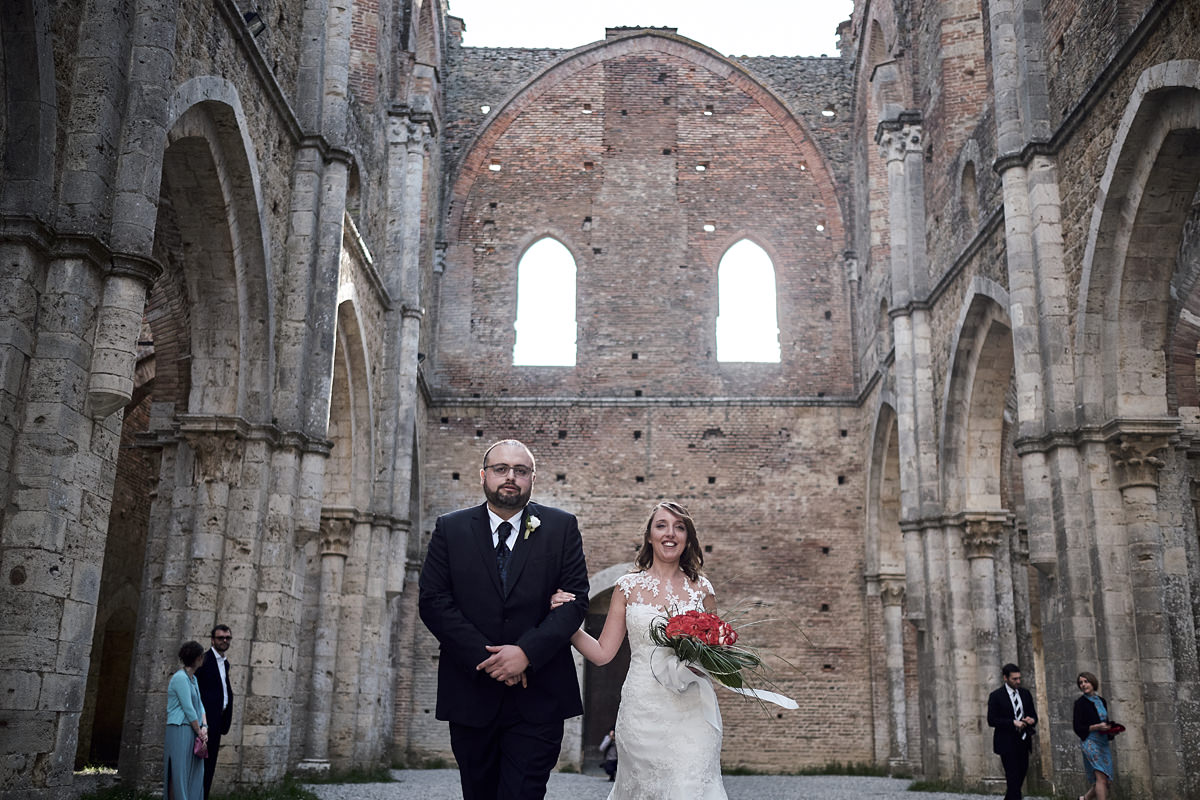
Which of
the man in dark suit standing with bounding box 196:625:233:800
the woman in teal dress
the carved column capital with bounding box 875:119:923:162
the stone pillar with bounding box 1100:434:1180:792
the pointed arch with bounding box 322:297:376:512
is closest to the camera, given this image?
the woman in teal dress

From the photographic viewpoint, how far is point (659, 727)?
4.59m

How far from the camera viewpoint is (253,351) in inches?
434

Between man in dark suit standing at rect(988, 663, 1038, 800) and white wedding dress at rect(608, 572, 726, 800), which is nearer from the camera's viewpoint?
white wedding dress at rect(608, 572, 726, 800)

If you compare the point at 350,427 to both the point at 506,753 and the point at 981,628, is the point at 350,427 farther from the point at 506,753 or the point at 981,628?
→ the point at 506,753

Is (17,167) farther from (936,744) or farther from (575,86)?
(575,86)

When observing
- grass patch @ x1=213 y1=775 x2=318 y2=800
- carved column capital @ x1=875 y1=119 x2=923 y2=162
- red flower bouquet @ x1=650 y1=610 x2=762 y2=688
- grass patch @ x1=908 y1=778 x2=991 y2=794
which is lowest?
grass patch @ x1=908 y1=778 x2=991 y2=794

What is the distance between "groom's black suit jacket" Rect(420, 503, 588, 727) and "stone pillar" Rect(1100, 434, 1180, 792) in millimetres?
7439

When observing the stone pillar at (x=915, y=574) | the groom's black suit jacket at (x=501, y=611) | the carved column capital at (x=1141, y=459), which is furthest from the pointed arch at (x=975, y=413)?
the groom's black suit jacket at (x=501, y=611)

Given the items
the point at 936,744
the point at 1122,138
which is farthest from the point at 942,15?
the point at 936,744

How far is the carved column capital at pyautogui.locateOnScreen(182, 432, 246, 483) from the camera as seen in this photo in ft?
34.7

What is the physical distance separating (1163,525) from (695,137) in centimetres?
1445

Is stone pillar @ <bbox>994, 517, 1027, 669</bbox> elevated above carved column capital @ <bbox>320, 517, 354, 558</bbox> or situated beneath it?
situated beneath

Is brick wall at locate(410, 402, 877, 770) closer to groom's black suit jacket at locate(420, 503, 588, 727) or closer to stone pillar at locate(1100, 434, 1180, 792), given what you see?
stone pillar at locate(1100, 434, 1180, 792)

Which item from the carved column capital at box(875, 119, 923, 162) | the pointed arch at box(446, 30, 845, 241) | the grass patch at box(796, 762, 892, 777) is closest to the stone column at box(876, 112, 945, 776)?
the carved column capital at box(875, 119, 923, 162)
